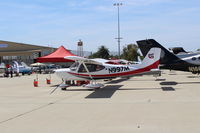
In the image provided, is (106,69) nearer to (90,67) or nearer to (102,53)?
(90,67)

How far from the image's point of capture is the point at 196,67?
22047 mm

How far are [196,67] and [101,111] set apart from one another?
14545mm

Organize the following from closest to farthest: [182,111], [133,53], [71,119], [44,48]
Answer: [71,119] < [182,111] < [44,48] < [133,53]

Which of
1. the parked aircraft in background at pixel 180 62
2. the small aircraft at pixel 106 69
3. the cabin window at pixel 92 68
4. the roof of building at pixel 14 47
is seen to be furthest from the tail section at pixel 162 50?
the roof of building at pixel 14 47

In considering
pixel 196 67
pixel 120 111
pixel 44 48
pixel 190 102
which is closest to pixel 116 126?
pixel 120 111

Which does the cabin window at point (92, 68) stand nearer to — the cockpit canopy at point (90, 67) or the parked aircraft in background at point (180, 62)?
the cockpit canopy at point (90, 67)

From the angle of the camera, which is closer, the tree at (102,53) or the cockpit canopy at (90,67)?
the cockpit canopy at (90,67)

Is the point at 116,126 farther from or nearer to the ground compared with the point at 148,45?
nearer to the ground

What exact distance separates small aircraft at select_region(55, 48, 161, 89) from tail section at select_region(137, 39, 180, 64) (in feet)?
15.3

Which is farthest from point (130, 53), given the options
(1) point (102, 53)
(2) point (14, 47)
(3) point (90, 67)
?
(3) point (90, 67)

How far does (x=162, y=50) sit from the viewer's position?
73.8ft

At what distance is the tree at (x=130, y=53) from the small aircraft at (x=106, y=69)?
7028 centimetres

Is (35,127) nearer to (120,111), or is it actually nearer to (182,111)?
(120,111)

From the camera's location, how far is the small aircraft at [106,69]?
17.6m
